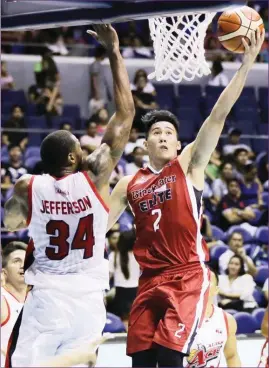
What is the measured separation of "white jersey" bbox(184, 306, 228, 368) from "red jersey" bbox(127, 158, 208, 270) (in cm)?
48

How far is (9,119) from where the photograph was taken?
11.7 m

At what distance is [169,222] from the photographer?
5.33 meters

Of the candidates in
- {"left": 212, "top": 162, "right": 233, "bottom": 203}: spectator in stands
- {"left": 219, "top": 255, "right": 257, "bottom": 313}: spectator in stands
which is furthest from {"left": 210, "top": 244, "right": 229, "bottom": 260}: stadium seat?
{"left": 212, "top": 162, "right": 233, "bottom": 203}: spectator in stands

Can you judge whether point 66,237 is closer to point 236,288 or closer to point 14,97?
point 236,288

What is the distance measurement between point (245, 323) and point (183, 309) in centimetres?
358

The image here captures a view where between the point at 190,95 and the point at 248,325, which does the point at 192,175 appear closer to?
the point at 248,325

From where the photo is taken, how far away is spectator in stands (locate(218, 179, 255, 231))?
421 inches

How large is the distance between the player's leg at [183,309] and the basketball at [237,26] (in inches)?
54.3

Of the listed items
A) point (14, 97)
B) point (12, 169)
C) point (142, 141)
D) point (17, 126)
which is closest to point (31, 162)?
point (12, 169)

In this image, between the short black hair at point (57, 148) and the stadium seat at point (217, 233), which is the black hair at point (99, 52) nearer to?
the stadium seat at point (217, 233)

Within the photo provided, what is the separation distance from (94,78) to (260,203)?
3.13 m

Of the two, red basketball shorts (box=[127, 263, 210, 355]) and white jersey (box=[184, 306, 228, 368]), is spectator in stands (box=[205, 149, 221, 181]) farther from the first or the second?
red basketball shorts (box=[127, 263, 210, 355])

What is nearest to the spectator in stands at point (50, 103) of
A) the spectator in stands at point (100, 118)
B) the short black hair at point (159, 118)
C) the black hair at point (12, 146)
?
the spectator in stands at point (100, 118)

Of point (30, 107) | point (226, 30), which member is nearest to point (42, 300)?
point (226, 30)
